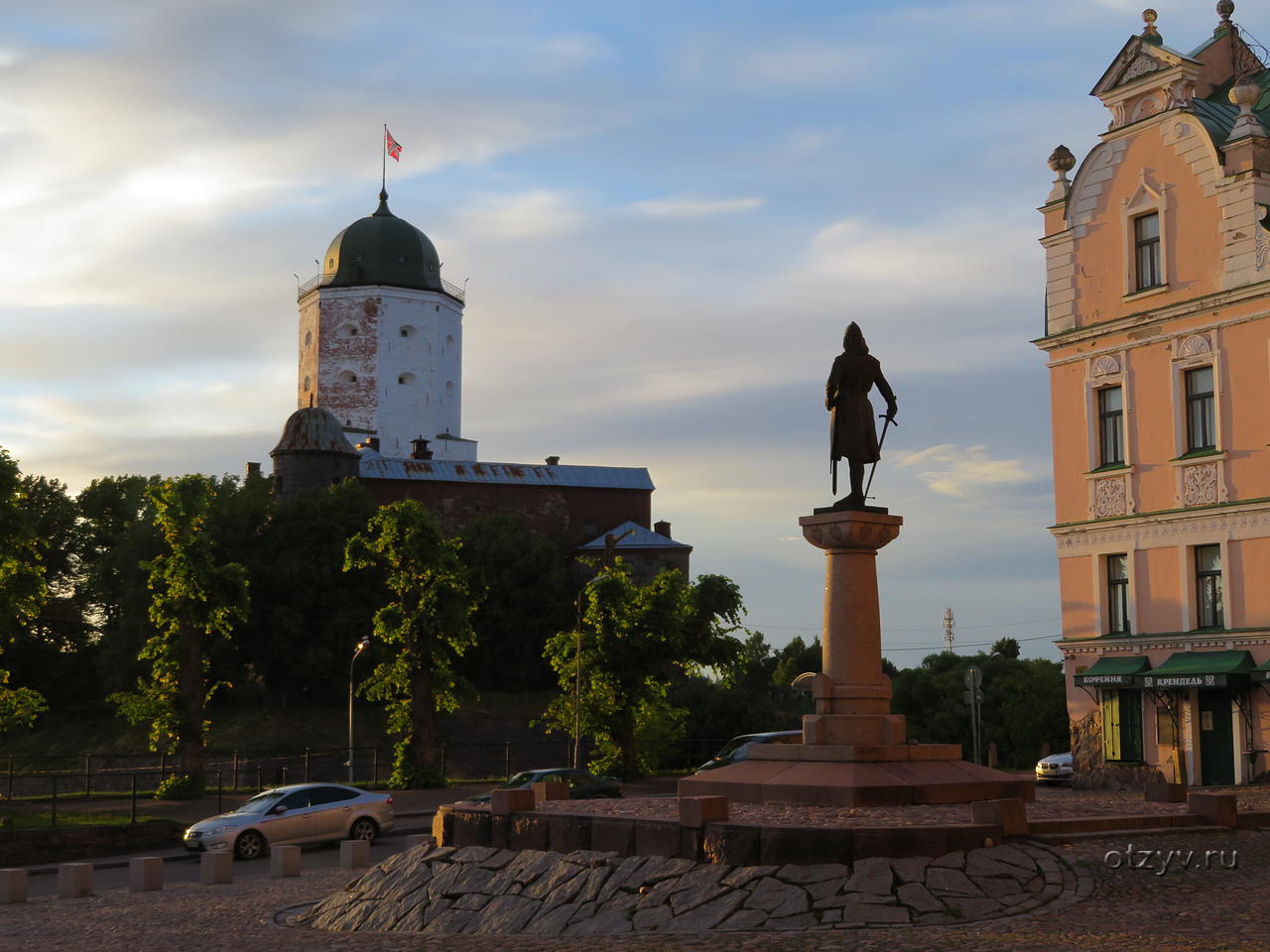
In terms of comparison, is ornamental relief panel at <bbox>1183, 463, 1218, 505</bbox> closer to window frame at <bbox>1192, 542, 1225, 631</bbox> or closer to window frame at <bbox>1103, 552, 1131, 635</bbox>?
A: window frame at <bbox>1192, 542, 1225, 631</bbox>

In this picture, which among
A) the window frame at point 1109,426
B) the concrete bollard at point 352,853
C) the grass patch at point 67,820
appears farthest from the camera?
the window frame at point 1109,426

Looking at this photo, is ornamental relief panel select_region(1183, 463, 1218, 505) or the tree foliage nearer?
ornamental relief panel select_region(1183, 463, 1218, 505)

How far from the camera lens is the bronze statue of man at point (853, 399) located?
18.2 m

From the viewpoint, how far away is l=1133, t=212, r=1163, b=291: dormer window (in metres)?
32.7

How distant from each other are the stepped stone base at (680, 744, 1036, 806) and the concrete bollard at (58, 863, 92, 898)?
8726mm

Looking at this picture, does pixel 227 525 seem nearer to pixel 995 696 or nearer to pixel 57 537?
pixel 57 537

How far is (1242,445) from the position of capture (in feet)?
99.2

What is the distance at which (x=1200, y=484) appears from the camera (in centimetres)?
3103

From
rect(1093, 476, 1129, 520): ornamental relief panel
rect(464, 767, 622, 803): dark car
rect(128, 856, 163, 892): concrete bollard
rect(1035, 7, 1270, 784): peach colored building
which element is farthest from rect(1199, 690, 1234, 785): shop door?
rect(128, 856, 163, 892): concrete bollard

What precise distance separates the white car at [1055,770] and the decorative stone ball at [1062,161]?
1432 cm

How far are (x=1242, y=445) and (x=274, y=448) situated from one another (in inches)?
2507

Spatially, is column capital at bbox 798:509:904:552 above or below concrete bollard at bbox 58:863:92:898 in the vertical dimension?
above

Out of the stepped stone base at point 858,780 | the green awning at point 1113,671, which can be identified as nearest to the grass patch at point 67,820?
the stepped stone base at point 858,780

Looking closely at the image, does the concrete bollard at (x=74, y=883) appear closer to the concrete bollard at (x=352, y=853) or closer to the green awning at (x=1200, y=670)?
the concrete bollard at (x=352, y=853)
